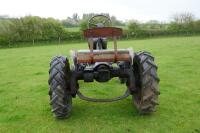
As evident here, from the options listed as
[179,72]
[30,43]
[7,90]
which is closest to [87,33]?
[7,90]

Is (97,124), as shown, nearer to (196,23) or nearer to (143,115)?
(143,115)

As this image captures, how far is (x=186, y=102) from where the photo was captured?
7.18 metres

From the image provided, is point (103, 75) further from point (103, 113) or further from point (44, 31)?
point (44, 31)

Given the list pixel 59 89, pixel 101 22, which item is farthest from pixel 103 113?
pixel 101 22

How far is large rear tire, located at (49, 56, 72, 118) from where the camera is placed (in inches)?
236

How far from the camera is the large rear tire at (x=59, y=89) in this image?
599 centimetres

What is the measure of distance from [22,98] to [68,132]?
2955mm

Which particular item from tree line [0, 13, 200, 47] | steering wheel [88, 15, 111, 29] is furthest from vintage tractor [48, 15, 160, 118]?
tree line [0, 13, 200, 47]

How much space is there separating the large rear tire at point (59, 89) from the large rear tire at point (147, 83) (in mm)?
1309

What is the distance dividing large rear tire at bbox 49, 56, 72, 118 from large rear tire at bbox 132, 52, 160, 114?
51.5 inches

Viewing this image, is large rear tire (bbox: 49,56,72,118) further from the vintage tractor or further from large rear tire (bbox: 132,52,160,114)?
large rear tire (bbox: 132,52,160,114)

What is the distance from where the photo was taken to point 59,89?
599 centimetres

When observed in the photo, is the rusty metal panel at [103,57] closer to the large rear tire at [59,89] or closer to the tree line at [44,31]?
the large rear tire at [59,89]

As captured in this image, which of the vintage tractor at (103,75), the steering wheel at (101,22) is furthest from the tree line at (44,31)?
the vintage tractor at (103,75)
